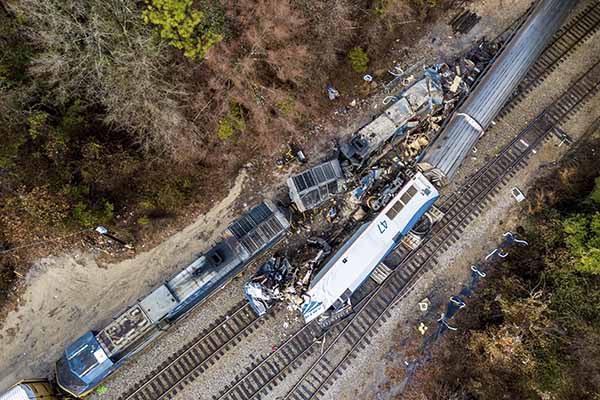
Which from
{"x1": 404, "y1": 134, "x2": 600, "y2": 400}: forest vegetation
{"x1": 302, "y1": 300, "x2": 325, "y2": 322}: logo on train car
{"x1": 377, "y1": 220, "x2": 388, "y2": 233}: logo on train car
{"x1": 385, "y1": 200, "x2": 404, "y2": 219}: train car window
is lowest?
{"x1": 404, "y1": 134, "x2": 600, "y2": 400}: forest vegetation

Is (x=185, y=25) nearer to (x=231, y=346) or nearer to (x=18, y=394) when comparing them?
(x=231, y=346)

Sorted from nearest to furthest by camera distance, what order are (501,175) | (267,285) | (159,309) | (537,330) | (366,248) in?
(159,309) → (537,330) → (366,248) → (267,285) → (501,175)

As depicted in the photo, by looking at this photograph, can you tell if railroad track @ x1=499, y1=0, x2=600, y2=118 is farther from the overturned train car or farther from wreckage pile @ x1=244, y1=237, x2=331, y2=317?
wreckage pile @ x1=244, y1=237, x2=331, y2=317

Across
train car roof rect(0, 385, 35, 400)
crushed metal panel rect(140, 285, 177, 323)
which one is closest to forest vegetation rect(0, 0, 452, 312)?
crushed metal panel rect(140, 285, 177, 323)

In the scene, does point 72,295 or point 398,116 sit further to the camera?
point 398,116

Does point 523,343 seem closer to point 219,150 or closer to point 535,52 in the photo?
point 535,52

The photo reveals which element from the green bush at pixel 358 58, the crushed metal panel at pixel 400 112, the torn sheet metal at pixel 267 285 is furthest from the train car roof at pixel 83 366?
the green bush at pixel 358 58

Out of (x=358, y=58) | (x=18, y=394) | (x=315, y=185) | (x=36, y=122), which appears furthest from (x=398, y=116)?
(x=18, y=394)
